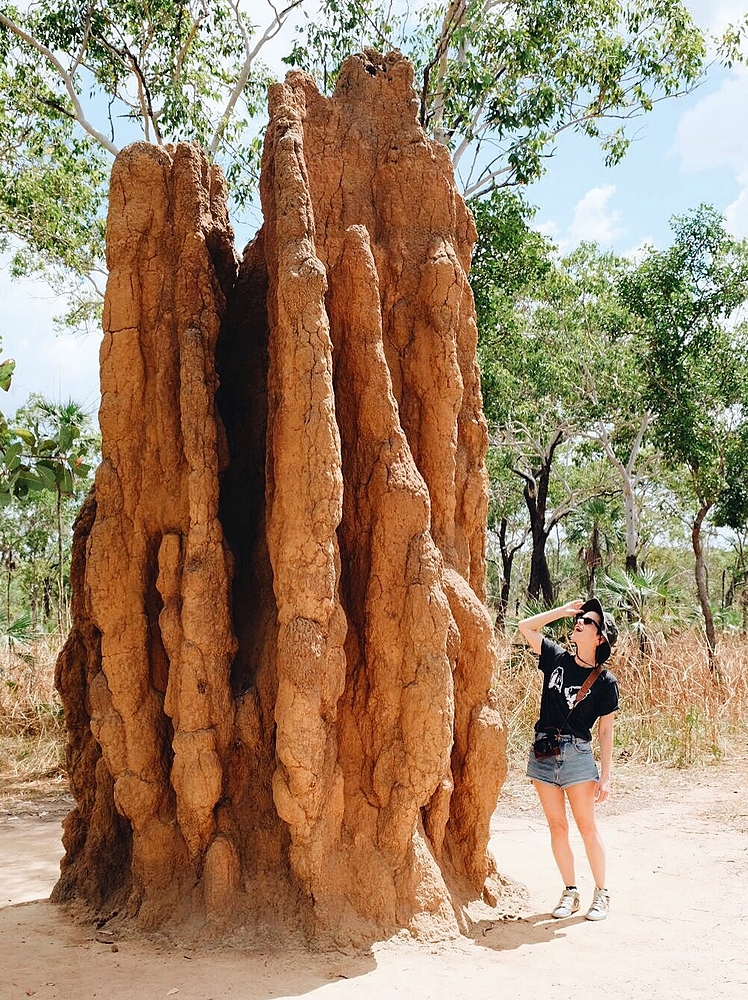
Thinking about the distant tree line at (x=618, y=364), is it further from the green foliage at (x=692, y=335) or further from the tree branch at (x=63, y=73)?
the tree branch at (x=63, y=73)

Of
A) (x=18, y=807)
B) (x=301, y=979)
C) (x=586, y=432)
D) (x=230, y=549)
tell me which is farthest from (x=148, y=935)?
(x=586, y=432)

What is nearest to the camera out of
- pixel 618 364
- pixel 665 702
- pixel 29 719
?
pixel 29 719

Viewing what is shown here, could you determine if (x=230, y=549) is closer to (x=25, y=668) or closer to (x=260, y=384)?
(x=260, y=384)

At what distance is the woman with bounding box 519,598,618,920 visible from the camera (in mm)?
5078

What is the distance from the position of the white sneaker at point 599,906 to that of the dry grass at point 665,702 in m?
4.53

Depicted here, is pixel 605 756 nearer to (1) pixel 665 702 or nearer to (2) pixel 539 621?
(2) pixel 539 621

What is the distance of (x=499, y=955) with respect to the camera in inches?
177

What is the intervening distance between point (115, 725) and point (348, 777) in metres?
1.15

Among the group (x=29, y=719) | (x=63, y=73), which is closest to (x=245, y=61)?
(x=63, y=73)

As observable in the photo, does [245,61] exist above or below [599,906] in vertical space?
above

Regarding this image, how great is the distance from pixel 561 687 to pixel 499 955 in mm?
1352

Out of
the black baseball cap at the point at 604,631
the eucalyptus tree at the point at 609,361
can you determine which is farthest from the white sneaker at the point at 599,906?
the eucalyptus tree at the point at 609,361

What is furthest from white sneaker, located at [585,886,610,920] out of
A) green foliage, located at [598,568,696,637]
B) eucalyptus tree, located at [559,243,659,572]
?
eucalyptus tree, located at [559,243,659,572]

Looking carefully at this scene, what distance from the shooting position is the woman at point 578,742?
5.08 metres
